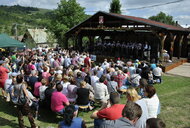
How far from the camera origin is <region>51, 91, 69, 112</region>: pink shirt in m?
5.30

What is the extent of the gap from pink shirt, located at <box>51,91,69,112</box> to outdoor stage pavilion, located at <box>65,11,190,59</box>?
436 inches

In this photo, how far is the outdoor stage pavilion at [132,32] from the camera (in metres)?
15.9

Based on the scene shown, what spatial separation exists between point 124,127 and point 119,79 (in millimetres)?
5190

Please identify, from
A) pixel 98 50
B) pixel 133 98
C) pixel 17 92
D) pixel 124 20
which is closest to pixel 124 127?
pixel 133 98

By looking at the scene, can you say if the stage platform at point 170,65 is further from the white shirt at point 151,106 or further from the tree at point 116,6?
the tree at point 116,6

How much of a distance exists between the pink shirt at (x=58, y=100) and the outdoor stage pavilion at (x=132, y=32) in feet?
36.3

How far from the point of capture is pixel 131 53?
717 inches

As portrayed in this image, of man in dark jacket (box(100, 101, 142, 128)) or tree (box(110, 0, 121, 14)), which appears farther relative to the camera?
tree (box(110, 0, 121, 14))

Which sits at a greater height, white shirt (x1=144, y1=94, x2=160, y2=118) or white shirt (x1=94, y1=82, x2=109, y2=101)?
white shirt (x1=144, y1=94, x2=160, y2=118)

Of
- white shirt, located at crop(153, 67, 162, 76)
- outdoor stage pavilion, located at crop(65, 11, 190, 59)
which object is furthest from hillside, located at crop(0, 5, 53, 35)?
white shirt, located at crop(153, 67, 162, 76)

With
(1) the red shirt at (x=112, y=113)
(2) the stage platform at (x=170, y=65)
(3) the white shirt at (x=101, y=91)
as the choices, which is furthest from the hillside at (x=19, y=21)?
(1) the red shirt at (x=112, y=113)

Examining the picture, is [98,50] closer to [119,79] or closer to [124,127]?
[119,79]

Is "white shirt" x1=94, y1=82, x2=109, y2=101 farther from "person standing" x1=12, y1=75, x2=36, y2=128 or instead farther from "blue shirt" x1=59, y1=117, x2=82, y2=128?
"blue shirt" x1=59, y1=117, x2=82, y2=128

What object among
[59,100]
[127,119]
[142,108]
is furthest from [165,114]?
[127,119]
